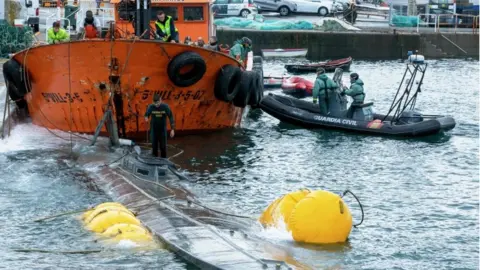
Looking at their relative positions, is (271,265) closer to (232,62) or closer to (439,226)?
(439,226)

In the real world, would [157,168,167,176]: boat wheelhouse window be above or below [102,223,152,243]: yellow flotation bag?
below

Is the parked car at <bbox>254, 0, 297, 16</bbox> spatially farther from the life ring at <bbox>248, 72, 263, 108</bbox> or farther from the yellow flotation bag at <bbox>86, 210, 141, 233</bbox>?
the yellow flotation bag at <bbox>86, 210, 141, 233</bbox>

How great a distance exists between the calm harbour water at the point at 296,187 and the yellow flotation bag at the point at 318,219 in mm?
215

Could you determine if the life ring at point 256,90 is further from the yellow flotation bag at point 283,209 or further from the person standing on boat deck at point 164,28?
the yellow flotation bag at point 283,209

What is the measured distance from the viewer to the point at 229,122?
24.5m

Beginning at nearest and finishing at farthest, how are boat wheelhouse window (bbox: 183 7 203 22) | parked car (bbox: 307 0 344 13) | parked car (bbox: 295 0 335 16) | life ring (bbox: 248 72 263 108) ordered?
life ring (bbox: 248 72 263 108) → boat wheelhouse window (bbox: 183 7 203 22) → parked car (bbox: 307 0 344 13) → parked car (bbox: 295 0 335 16)

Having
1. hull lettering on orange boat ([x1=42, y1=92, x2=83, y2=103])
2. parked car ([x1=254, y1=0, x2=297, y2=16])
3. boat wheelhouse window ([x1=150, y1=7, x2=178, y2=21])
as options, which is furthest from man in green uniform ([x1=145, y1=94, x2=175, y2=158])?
parked car ([x1=254, y1=0, x2=297, y2=16])

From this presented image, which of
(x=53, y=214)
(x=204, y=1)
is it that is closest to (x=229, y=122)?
(x=204, y=1)

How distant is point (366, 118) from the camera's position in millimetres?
25016

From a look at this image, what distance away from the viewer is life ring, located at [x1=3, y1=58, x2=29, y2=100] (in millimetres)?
22594

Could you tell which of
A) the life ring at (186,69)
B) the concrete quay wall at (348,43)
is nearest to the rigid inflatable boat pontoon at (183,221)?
the life ring at (186,69)

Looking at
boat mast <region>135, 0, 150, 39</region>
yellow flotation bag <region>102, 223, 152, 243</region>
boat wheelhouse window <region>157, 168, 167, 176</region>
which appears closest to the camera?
yellow flotation bag <region>102, 223, 152, 243</region>

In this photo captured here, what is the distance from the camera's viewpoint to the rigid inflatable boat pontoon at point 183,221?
41.0 feet

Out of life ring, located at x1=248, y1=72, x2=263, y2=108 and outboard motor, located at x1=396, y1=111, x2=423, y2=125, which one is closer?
life ring, located at x1=248, y1=72, x2=263, y2=108
